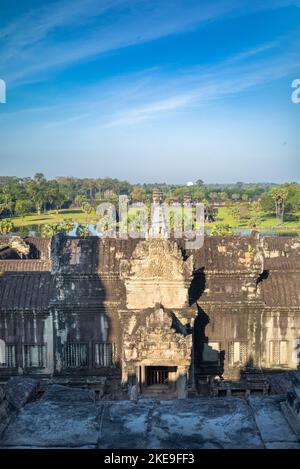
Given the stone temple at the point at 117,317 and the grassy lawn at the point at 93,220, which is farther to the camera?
the grassy lawn at the point at 93,220

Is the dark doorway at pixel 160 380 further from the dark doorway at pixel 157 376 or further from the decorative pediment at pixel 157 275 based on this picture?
the decorative pediment at pixel 157 275

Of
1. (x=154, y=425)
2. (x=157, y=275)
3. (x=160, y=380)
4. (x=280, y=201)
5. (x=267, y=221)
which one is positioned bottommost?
(x=160, y=380)

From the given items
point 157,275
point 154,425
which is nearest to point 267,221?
point 157,275

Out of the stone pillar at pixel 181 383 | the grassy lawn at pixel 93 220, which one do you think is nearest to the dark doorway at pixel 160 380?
the stone pillar at pixel 181 383

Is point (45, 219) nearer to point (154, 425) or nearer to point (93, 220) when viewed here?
point (93, 220)

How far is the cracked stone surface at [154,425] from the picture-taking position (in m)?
3.64

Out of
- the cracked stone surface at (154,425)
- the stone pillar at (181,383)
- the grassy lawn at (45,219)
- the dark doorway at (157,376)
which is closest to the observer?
the cracked stone surface at (154,425)

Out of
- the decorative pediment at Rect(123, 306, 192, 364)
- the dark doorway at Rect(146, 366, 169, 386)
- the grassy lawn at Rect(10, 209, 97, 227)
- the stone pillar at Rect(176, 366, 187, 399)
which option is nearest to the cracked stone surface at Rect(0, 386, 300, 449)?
the decorative pediment at Rect(123, 306, 192, 364)

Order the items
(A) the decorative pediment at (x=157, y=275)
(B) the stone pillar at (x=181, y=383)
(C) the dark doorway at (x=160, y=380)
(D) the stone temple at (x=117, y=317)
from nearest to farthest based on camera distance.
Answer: (B) the stone pillar at (x=181, y=383) < (C) the dark doorway at (x=160, y=380) < (A) the decorative pediment at (x=157, y=275) < (D) the stone temple at (x=117, y=317)

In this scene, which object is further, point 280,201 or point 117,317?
point 280,201

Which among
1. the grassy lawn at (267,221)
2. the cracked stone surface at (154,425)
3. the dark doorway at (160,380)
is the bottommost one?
the dark doorway at (160,380)

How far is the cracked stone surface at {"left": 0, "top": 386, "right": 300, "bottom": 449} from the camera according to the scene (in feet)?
11.9

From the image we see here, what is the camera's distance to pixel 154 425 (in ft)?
12.8
